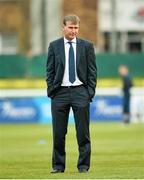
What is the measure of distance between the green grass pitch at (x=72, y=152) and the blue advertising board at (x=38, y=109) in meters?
1.47

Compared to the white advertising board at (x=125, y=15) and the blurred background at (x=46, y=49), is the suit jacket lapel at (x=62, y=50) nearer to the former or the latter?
the blurred background at (x=46, y=49)

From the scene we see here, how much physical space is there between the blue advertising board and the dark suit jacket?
64.0 ft

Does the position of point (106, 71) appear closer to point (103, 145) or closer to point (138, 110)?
point (138, 110)

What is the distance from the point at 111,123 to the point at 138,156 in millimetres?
15423

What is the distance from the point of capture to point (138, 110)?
34.0m

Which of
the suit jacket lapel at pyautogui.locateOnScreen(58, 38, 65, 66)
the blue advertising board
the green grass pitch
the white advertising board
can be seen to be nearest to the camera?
the suit jacket lapel at pyautogui.locateOnScreen(58, 38, 65, 66)

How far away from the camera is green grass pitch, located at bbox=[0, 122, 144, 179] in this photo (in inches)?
554

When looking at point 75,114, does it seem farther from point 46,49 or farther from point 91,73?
point 46,49

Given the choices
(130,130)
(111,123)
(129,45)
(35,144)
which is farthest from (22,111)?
(129,45)

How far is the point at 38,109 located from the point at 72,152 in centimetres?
1422

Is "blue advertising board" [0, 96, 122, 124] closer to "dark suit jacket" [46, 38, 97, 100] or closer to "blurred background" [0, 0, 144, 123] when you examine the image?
"blurred background" [0, 0, 144, 123]

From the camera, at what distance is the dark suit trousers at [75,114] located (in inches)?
542

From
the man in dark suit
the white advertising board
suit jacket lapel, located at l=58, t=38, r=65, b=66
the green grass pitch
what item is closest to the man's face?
the man in dark suit

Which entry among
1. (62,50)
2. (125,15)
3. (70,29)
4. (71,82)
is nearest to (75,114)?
(71,82)
